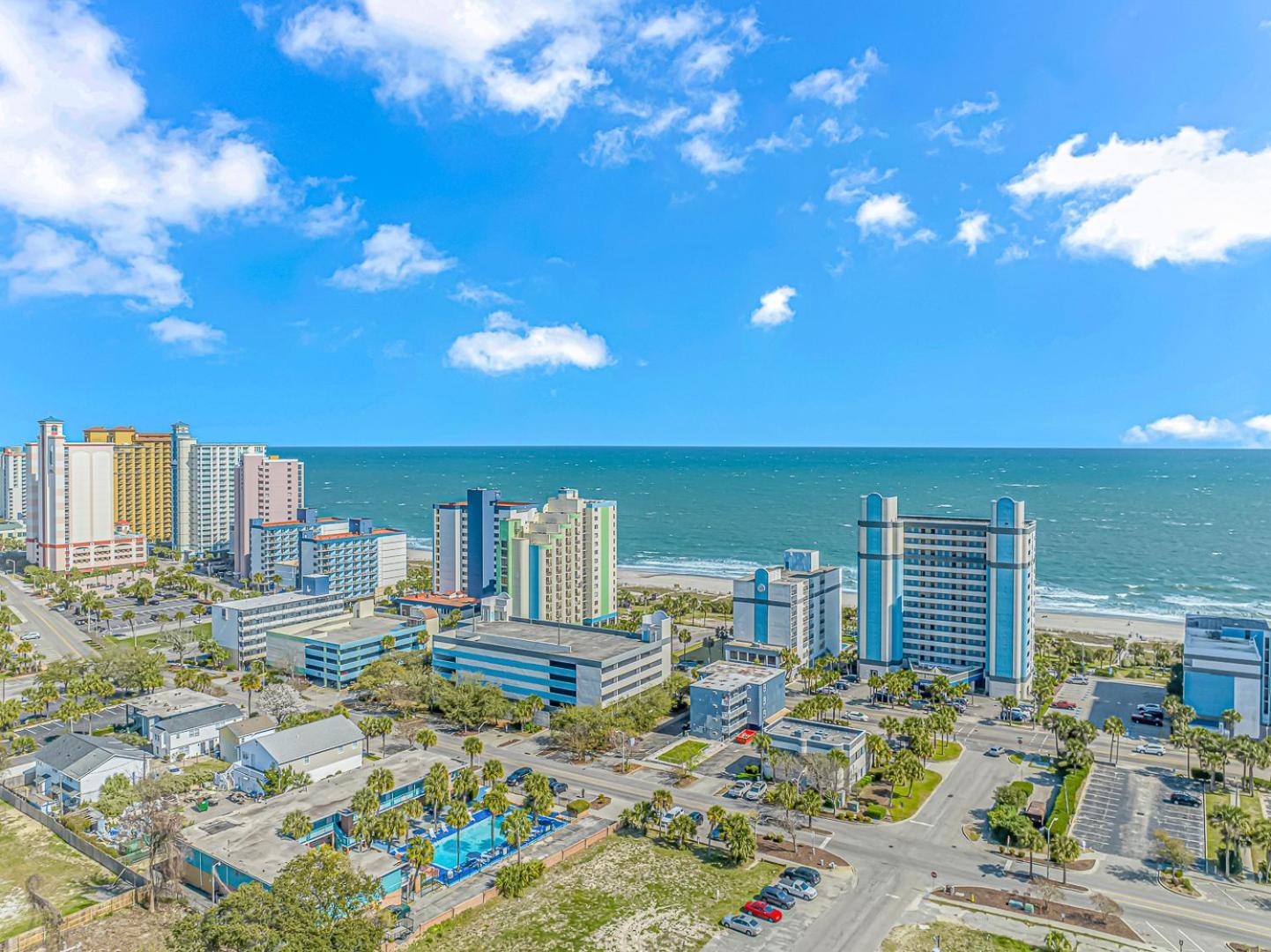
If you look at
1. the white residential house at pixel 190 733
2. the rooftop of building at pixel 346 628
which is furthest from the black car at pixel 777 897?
the rooftop of building at pixel 346 628

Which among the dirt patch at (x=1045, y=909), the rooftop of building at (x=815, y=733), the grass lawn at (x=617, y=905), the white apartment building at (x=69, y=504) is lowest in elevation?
the grass lawn at (x=617, y=905)

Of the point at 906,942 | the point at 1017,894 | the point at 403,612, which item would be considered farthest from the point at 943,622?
the point at 403,612

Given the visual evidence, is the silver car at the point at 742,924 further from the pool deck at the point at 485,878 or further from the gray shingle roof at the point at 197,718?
the gray shingle roof at the point at 197,718

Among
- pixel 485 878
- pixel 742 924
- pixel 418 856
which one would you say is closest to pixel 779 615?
pixel 742 924

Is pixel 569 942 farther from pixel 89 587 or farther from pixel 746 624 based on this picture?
pixel 89 587

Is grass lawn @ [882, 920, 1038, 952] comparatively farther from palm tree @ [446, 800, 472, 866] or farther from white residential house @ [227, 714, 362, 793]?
white residential house @ [227, 714, 362, 793]
